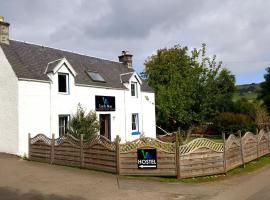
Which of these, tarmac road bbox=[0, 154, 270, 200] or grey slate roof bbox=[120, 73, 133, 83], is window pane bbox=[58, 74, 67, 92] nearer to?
grey slate roof bbox=[120, 73, 133, 83]

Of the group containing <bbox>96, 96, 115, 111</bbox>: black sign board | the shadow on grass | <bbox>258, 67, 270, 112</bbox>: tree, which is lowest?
the shadow on grass

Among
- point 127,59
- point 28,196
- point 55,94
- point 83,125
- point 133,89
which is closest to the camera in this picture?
point 28,196

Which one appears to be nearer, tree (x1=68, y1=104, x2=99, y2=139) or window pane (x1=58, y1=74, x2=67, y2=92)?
tree (x1=68, y1=104, x2=99, y2=139)

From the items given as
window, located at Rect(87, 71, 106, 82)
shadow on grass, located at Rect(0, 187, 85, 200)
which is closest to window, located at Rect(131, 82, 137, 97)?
window, located at Rect(87, 71, 106, 82)

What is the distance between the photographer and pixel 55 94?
22109 millimetres

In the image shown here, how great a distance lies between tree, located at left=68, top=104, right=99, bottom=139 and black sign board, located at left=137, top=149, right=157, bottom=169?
807 cm

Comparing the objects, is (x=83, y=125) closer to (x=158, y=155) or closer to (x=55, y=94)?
(x=55, y=94)

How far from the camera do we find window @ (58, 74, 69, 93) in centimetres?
2283

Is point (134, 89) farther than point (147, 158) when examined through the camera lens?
Yes

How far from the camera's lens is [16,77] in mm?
19812

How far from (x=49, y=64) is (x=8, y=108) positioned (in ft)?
14.9

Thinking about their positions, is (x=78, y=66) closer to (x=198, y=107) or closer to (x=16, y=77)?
(x=16, y=77)

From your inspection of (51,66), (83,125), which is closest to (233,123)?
(83,125)

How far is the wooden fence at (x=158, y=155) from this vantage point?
544 inches
